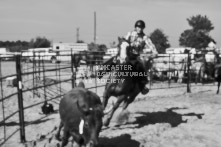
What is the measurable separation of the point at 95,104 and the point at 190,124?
2958mm

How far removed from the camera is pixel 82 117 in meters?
3.23

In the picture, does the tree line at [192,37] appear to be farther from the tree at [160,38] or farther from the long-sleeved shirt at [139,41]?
the long-sleeved shirt at [139,41]

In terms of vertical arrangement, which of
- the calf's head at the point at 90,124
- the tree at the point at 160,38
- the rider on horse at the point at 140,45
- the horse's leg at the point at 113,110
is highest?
the tree at the point at 160,38

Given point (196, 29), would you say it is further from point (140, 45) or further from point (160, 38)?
point (140, 45)

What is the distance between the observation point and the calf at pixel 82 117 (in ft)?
10.1

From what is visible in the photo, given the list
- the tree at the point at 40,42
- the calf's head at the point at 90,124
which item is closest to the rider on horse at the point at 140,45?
the calf's head at the point at 90,124

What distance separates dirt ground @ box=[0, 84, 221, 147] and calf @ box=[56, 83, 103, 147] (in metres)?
0.79

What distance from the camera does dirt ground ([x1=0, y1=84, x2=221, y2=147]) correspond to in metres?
4.49

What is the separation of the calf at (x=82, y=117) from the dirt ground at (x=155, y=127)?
2.59 feet

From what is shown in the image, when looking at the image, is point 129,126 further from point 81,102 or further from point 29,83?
point 29,83

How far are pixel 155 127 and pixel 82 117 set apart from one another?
8.22ft

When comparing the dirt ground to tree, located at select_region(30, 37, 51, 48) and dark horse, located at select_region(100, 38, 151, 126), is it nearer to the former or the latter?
dark horse, located at select_region(100, 38, 151, 126)

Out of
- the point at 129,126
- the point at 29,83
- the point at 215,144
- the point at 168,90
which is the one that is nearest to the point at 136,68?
the point at 129,126

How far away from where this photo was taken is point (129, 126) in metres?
5.45
